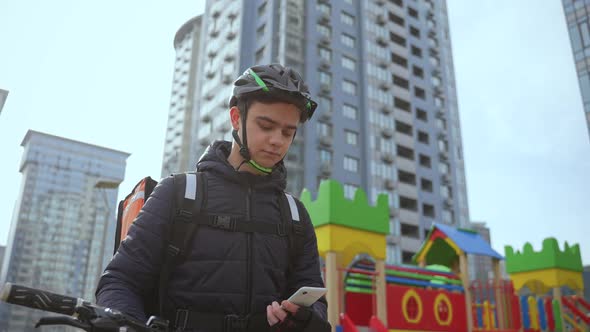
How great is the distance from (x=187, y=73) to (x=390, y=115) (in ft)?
99.6

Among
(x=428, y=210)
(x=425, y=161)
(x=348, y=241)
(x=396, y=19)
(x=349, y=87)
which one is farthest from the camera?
(x=396, y=19)

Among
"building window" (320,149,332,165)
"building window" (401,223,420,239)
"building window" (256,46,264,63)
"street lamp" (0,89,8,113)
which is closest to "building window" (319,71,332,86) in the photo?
"building window" (256,46,264,63)

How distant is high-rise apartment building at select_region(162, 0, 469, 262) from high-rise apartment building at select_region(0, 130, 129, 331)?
53648mm

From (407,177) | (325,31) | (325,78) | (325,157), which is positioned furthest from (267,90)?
(407,177)

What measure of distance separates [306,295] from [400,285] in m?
8.54

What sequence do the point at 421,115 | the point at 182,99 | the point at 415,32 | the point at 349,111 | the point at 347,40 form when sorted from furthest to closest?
the point at 182,99
the point at 415,32
the point at 421,115
the point at 347,40
the point at 349,111

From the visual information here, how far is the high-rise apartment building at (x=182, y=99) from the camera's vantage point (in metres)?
52.9

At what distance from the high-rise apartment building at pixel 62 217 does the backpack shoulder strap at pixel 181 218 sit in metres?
86.1

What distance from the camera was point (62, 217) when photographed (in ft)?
312

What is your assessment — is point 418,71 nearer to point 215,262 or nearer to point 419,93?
point 419,93

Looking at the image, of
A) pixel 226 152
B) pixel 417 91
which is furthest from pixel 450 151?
pixel 226 152

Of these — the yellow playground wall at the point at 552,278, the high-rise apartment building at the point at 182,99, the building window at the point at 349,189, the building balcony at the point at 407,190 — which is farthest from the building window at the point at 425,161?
the yellow playground wall at the point at 552,278

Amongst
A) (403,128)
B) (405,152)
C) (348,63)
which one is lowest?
(405,152)

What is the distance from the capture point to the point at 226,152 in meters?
2.20
